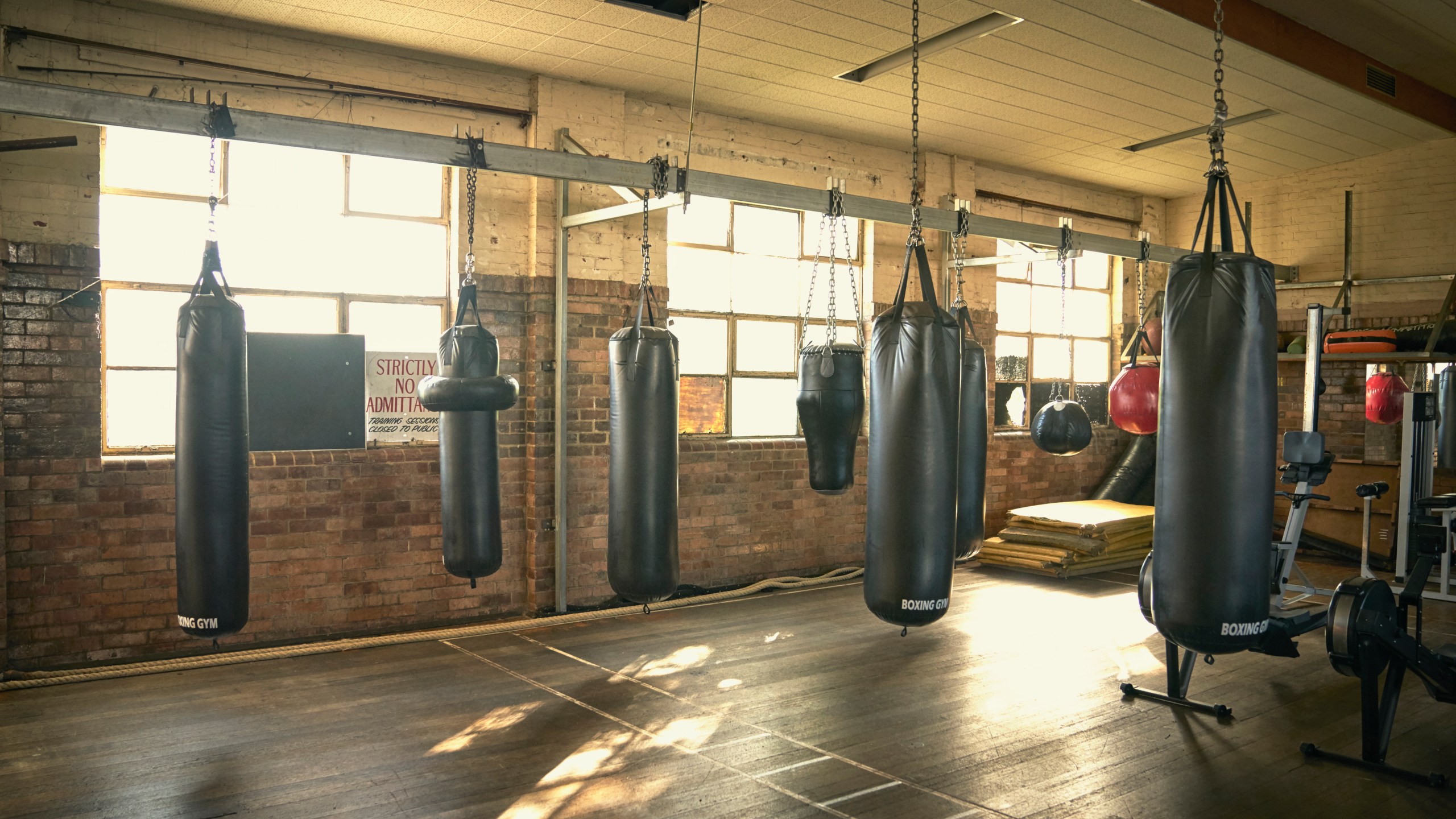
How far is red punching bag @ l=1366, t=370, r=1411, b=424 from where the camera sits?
7.71 metres

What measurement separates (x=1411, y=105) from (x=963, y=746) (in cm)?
604

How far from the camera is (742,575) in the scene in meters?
7.30

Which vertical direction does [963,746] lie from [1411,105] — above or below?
below

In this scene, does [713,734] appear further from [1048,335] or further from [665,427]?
[1048,335]

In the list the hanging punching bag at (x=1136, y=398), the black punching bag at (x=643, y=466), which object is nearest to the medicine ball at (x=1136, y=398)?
the hanging punching bag at (x=1136, y=398)

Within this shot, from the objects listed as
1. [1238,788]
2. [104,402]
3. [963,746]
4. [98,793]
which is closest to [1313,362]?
Result: [1238,788]

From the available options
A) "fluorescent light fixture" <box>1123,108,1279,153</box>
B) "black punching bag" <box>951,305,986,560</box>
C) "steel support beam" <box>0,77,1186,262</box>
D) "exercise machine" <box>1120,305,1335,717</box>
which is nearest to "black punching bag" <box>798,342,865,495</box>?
"black punching bag" <box>951,305,986,560</box>

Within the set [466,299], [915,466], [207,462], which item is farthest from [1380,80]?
[207,462]

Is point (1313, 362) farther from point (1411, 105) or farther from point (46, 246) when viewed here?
point (46, 246)

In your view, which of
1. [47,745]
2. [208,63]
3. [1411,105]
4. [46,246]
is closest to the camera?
[47,745]

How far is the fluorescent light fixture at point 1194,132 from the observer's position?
7082mm

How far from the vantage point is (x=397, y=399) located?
231 inches

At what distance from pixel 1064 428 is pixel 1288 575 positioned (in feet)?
5.23

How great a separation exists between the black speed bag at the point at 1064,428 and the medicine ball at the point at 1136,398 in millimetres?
343
